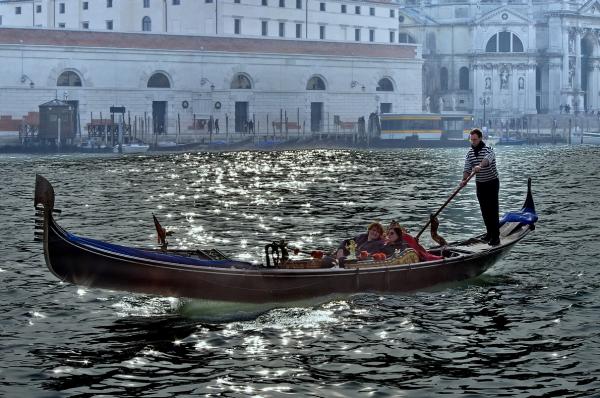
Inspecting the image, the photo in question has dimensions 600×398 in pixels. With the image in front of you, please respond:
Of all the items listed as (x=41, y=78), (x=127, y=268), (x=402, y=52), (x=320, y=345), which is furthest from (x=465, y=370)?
(x=402, y=52)

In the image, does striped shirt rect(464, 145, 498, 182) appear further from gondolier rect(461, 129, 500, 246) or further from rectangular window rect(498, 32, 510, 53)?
rectangular window rect(498, 32, 510, 53)

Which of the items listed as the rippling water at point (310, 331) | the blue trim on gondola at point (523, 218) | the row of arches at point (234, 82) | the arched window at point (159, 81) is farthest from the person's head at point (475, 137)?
the arched window at point (159, 81)

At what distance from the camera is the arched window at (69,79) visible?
74062 millimetres

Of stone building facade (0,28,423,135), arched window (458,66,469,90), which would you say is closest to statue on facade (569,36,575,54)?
arched window (458,66,469,90)

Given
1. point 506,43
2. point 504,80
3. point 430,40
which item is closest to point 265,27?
point 430,40

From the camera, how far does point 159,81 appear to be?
77938 millimetres

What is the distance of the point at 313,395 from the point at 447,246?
7.02 m

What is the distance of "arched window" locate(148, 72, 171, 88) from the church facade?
112ft

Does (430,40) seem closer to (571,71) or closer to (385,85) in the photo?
(571,71)

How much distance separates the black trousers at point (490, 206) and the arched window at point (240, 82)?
61985 mm

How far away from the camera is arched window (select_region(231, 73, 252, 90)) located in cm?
8112

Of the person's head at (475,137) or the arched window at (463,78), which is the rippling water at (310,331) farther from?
the arched window at (463,78)

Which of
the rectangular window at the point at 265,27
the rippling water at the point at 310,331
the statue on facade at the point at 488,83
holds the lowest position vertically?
Answer: the rippling water at the point at 310,331

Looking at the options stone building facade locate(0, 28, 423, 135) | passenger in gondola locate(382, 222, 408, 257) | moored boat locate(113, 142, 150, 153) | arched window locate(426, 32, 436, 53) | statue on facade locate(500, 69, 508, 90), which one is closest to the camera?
passenger in gondola locate(382, 222, 408, 257)
